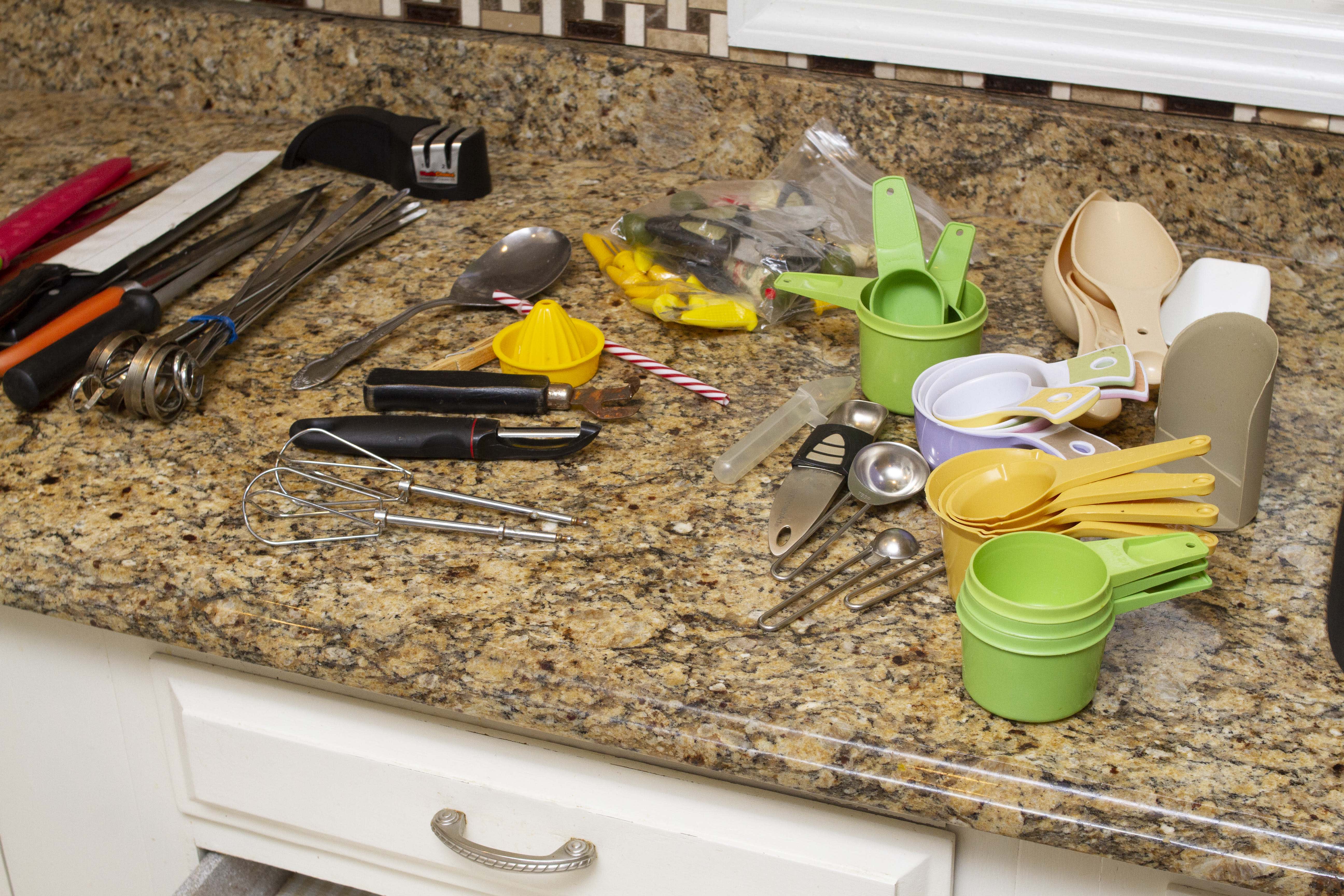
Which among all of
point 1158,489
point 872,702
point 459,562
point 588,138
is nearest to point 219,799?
point 459,562

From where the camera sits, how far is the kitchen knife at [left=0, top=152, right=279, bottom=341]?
38.1 inches

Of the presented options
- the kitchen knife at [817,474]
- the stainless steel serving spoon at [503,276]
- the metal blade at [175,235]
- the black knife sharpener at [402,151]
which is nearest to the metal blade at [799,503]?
the kitchen knife at [817,474]

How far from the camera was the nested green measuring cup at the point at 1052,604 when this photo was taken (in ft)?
1.83

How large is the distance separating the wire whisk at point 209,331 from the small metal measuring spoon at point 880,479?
0.52 metres

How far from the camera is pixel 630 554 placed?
74 centimetres

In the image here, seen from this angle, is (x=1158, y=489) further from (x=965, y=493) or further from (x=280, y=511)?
(x=280, y=511)

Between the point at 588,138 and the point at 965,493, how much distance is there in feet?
2.57

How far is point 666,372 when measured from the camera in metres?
0.91

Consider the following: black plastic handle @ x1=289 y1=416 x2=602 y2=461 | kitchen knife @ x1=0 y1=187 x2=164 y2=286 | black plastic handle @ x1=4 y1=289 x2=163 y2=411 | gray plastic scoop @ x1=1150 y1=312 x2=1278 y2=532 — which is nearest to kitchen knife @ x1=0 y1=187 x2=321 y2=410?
black plastic handle @ x1=4 y1=289 x2=163 y2=411

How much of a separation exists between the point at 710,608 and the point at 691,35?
77 centimetres

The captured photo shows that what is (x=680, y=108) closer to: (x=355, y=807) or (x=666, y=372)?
(x=666, y=372)

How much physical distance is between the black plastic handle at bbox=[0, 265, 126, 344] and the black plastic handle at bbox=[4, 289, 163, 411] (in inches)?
2.5

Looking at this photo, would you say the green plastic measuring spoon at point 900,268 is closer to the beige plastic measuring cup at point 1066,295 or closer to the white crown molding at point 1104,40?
the beige plastic measuring cup at point 1066,295

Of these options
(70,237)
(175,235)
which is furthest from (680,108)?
(70,237)
